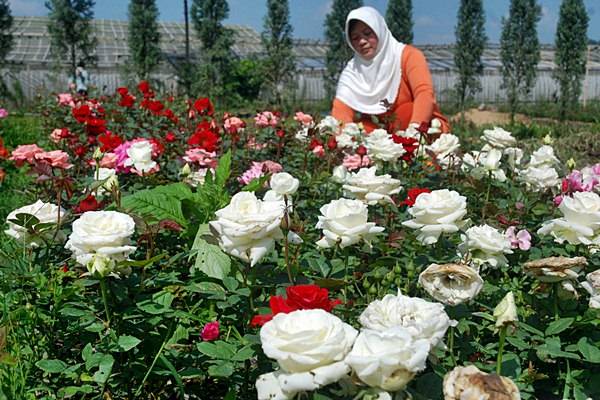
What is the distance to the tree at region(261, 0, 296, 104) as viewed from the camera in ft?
67.7

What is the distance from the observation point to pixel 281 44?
68.6ft

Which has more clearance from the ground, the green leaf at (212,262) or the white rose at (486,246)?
the white rose at (486,246)

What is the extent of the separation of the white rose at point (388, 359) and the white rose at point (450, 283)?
0.32 m

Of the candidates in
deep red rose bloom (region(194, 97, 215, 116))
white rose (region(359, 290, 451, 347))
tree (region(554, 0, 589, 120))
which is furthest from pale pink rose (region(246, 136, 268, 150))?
tree (region(554, 0, 589, 120))

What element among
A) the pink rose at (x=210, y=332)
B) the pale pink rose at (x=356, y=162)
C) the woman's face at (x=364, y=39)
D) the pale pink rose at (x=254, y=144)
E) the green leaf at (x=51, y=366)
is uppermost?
the woman's face at (x=364, y=39)

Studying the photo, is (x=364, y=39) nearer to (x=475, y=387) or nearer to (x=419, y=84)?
(x=419, y=84)

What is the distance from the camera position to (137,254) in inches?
73.4

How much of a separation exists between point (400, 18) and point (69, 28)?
10997 mm

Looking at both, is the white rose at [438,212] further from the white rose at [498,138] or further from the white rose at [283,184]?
the white rose at [498,138]

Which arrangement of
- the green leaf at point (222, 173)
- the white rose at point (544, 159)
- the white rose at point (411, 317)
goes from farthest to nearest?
the white rose at point (544, 159), the green leaf at point (222, 173), the white rose at point (411, 317)

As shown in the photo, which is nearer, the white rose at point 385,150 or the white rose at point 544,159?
the white rose at point 544,159

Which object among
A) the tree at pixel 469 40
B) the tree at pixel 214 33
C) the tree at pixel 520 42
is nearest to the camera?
Result: the tree at pixel 520 42

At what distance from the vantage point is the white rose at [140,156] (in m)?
2.40

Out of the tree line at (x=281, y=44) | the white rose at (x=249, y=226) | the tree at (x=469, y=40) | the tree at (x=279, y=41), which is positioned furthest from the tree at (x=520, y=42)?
the white rose at (x=249, y=226)
